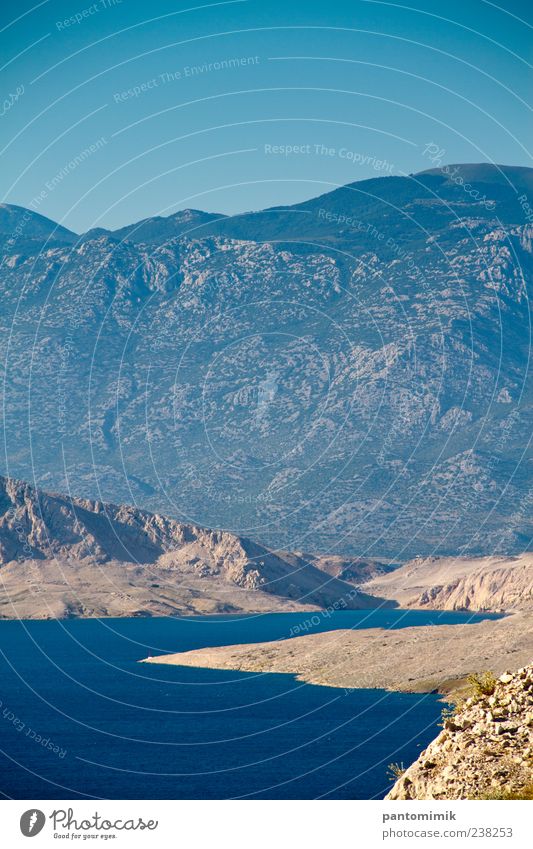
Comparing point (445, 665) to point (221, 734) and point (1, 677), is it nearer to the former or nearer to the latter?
point (221, 734)

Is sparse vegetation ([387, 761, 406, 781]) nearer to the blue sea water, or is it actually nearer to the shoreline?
the blue sea water

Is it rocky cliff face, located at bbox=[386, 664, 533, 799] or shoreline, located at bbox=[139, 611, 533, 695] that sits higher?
shoreline, located at bbox=[139, 611, 533, 695]

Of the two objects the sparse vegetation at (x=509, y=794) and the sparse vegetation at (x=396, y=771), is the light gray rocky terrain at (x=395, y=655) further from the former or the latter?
the sparse vegetation at (x=509, y=794)

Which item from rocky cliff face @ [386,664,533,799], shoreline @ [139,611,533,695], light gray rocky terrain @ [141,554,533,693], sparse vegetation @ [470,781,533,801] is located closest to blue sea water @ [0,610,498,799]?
shoreline @ [139,611,533,695]

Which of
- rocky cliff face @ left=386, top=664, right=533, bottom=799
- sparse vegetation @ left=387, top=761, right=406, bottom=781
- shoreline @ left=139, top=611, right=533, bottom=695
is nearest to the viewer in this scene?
rocky cliff face @ left=386, top=664, right=533, bottom=799

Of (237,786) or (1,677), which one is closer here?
(237,786)

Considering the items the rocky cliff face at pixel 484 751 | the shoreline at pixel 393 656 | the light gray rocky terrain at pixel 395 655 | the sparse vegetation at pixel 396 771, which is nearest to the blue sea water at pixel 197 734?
the sparse vegetation at pixel 396 771
